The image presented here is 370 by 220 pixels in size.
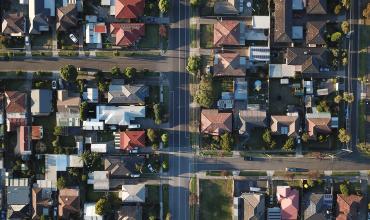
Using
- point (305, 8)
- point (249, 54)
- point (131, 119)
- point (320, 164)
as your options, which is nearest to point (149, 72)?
point (131, 119)

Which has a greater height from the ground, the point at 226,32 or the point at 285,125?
the point at 226,32

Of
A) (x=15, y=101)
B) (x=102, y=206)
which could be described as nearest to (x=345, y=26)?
(x=102, y=206)

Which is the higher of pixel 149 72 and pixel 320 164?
pixel 149 72

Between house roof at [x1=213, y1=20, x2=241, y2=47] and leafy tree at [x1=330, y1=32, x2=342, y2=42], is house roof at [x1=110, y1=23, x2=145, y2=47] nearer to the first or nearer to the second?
house roof at [x1=213, y1=20, x2=241, y2=47]

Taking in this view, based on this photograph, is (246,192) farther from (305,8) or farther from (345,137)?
(305,8)

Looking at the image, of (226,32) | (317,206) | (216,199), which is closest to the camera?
(226,32)

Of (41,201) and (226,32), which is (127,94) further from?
(41,201)

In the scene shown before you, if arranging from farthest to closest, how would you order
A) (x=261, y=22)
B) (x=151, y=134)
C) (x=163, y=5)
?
1. (x=261, y=22)
2. (x=151, y=134)
3. (x=163, y=5)

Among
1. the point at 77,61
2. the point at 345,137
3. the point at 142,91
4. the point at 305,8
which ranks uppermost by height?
the point at 305,8
